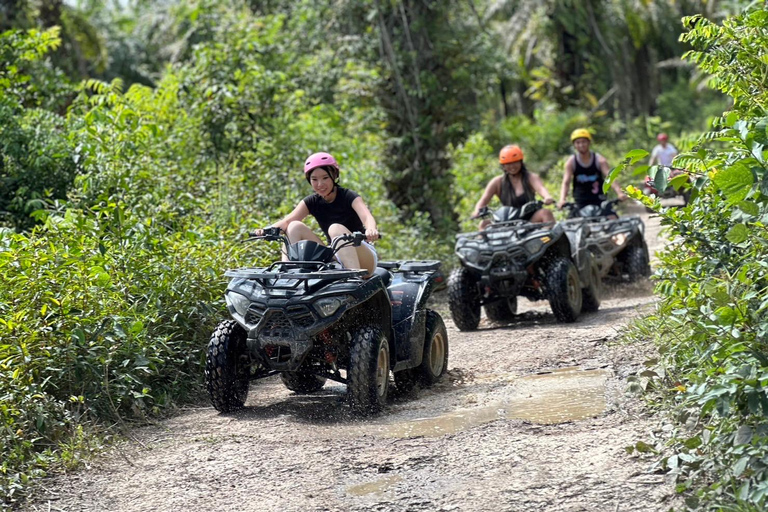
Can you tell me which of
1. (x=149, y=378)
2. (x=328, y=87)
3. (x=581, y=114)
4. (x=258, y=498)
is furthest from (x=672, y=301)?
(x=581, y=114)

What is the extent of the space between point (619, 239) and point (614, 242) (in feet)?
0.34

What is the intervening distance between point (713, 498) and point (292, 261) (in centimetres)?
356

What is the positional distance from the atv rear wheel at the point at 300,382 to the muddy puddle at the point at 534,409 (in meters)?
1.19

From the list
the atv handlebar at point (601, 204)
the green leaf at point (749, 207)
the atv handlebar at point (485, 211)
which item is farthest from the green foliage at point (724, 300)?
the atv handlebar at point (601, 204)

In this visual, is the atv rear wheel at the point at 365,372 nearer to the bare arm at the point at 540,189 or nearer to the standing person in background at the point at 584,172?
the bare arm at the point at 540,189

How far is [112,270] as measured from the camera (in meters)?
8.11

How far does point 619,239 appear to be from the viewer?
12586mm

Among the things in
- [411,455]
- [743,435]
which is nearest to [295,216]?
[411,455]

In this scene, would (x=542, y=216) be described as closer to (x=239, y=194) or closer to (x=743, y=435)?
(x=239, y=194)

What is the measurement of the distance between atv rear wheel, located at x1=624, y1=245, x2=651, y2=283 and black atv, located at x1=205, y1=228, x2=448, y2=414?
582cm

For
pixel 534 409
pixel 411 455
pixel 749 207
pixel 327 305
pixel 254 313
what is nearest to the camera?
pixel 749 207

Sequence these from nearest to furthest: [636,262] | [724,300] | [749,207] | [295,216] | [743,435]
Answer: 1. [743,435]
2. [749,207]
3. [724,300]
4. [295,216]
5. [636,262]

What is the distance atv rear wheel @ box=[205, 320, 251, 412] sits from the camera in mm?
6895

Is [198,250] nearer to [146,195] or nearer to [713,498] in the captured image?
[146,195]
